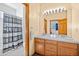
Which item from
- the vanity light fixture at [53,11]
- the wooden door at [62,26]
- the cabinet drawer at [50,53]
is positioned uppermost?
the vanity light fixture at [53,11]

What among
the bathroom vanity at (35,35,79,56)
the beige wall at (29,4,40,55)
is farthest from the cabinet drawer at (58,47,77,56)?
the beige wall at (29,4,40,55)

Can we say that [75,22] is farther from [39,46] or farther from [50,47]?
[39,46]

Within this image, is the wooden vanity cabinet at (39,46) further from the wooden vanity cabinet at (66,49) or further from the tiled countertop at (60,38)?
the wooden vanity cabinet at (66,49)

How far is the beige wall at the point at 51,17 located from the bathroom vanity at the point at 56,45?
0.09 m

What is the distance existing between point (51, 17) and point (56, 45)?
1.55 feet

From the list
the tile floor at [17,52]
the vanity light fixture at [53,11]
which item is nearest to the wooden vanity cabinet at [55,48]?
the tile floor at [17,52]

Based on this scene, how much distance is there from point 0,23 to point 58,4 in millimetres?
964

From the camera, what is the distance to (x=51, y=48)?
1688 mm

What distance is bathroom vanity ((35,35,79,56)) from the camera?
1.61 metres

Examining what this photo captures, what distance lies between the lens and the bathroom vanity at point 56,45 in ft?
5.29

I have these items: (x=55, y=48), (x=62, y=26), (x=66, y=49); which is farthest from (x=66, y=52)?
(x=62, y=26)

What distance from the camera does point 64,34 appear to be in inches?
64.1

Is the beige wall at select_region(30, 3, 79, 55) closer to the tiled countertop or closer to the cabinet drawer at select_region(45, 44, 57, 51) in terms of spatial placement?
the tiled countertop

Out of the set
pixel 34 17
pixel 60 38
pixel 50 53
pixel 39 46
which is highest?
pixel 34 17
